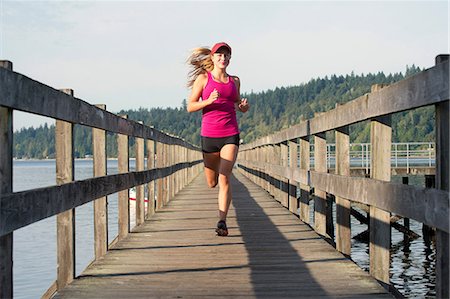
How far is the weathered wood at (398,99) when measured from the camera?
3.67 m

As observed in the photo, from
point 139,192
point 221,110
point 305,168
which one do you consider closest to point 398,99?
point 221,110

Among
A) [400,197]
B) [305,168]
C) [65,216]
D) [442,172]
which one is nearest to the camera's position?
[442,172]

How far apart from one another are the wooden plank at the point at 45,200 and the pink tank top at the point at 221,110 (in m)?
1.57

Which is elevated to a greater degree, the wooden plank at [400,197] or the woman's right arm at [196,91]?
the woman's right arm at [196,91]

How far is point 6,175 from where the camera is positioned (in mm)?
3824

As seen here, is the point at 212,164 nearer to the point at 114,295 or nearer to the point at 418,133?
the point at 114,295

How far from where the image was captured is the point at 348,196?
19.1 feet

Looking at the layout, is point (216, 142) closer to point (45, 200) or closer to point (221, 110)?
point (221, 110)

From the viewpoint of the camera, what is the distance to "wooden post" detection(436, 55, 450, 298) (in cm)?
371

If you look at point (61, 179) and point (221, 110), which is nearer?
point (61, 179)

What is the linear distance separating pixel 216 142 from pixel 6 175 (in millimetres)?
4302

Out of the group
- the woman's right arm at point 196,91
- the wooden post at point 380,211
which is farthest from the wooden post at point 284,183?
the wooden post at point 380,211

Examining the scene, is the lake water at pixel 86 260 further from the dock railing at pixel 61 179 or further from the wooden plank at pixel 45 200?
the wooden plank at pixel 45 200

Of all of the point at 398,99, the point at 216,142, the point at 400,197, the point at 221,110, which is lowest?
the point at 400,197
